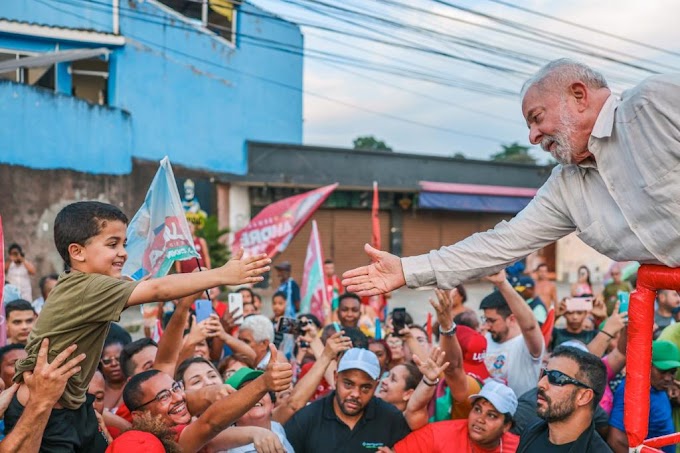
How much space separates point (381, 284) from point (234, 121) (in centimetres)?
1832

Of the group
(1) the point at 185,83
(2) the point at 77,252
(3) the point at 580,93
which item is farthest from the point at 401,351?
(1) the point at 185,83

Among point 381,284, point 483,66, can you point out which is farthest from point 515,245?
point 483,66

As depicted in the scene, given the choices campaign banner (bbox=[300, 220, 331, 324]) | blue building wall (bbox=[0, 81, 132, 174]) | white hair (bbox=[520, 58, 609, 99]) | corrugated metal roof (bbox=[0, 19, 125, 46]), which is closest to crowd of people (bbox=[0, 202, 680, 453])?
white hair (bbox=[520, 58, 609, 99])

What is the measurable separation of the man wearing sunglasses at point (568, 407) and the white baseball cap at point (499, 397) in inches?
11.8

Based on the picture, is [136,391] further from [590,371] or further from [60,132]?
[60,132]

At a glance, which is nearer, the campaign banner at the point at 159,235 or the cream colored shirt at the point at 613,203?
the cream colored shirt at the point at 613,203

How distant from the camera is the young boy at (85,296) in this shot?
2814mm

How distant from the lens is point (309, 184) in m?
20.9

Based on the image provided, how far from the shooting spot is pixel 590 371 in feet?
12.6

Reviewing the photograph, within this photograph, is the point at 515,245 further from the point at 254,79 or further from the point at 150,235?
the point at 254,79

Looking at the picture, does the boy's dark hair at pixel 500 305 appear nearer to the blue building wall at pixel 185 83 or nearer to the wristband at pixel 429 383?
the wristband at pixel 429 383

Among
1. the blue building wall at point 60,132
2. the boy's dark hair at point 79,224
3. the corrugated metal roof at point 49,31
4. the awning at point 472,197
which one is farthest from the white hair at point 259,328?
the awning at point 472,197

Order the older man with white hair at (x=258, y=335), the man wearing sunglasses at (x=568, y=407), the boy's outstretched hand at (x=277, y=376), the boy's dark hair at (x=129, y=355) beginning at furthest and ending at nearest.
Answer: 1. the older man with white hair at (x=258, y=335)
2. the boy's dark hair at (x=129, y=355)
3. the man wearing sunglasses at (x=568, y=407)
4. the boy's outstretched hand at (x=277, y=376)

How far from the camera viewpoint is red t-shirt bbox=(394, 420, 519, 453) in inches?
164
